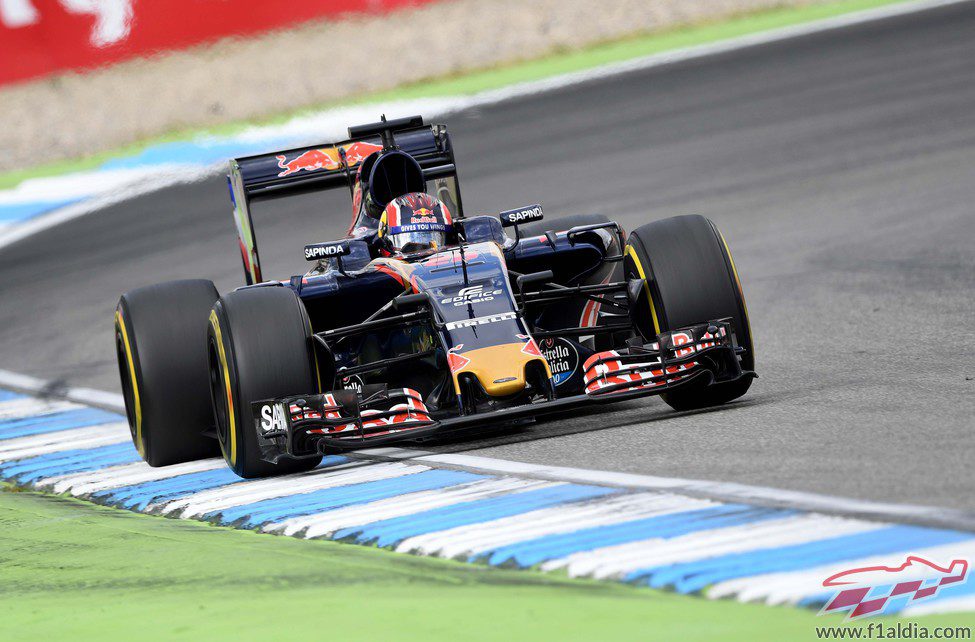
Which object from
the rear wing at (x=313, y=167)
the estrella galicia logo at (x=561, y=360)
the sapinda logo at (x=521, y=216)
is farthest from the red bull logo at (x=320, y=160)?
the estrella galicia logo at (x=561, y=360)

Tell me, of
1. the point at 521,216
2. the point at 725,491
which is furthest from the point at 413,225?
the point at 725,491

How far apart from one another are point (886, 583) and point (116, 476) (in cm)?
490

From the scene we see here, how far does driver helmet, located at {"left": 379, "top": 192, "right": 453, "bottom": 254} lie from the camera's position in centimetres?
831

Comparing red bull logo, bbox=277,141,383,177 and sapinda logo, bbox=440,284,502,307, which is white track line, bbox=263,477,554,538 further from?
red bull logo, bbox=277,141,383,177

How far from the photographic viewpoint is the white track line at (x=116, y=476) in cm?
772

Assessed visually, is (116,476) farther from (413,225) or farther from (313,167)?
(313,167)

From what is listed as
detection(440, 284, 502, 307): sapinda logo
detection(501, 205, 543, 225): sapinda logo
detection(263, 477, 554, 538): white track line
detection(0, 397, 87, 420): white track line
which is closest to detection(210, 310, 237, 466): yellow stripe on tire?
detection(440, 284, 502, 307): sapinda logo

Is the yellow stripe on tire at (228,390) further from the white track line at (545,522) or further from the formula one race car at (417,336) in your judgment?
the white track line at (545,522)

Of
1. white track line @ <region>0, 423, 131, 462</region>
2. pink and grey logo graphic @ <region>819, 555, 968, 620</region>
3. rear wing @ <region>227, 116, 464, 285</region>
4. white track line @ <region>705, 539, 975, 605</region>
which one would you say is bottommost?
pink and grey logo graphic @ <region>819, 555, 968, 620</region>

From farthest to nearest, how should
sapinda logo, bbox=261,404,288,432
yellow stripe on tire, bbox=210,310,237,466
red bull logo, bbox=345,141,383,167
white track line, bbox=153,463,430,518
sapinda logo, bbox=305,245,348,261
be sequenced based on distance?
red bull logo, bbox=345,141,383,167
sapinda logo, bbox=305,245,348,261
yellow stripe on tire, bbox=210,310,237,466
sapinda logo, bbox=261,404,288,432
white track line, bbox=153,463,430,518

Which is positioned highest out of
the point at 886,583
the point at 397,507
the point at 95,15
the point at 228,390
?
the point at 95,15

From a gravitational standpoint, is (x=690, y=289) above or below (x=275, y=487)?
above

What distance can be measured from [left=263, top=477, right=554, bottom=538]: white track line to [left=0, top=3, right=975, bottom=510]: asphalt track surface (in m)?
0.40

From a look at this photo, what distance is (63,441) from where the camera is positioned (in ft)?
31.1
